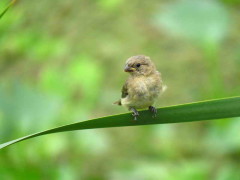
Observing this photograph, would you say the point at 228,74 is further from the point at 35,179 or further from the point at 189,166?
the point at 35,179

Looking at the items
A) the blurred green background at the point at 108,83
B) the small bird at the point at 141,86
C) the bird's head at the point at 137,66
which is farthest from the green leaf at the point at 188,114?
the blurred green background at the point at 108,83

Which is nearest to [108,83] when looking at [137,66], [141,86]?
[137,66]

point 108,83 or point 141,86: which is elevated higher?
point 108,83

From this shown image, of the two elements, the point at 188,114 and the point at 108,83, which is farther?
the point at 108,83

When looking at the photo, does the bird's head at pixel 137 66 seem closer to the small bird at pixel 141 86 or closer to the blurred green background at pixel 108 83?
the small bird at pixel 141 86

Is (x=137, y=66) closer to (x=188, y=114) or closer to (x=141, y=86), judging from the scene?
(x=141, y=86)

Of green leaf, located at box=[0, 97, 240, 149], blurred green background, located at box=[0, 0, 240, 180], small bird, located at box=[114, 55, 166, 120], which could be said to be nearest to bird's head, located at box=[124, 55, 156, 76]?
small bird, located at box=[114, 55, 166, 120]
